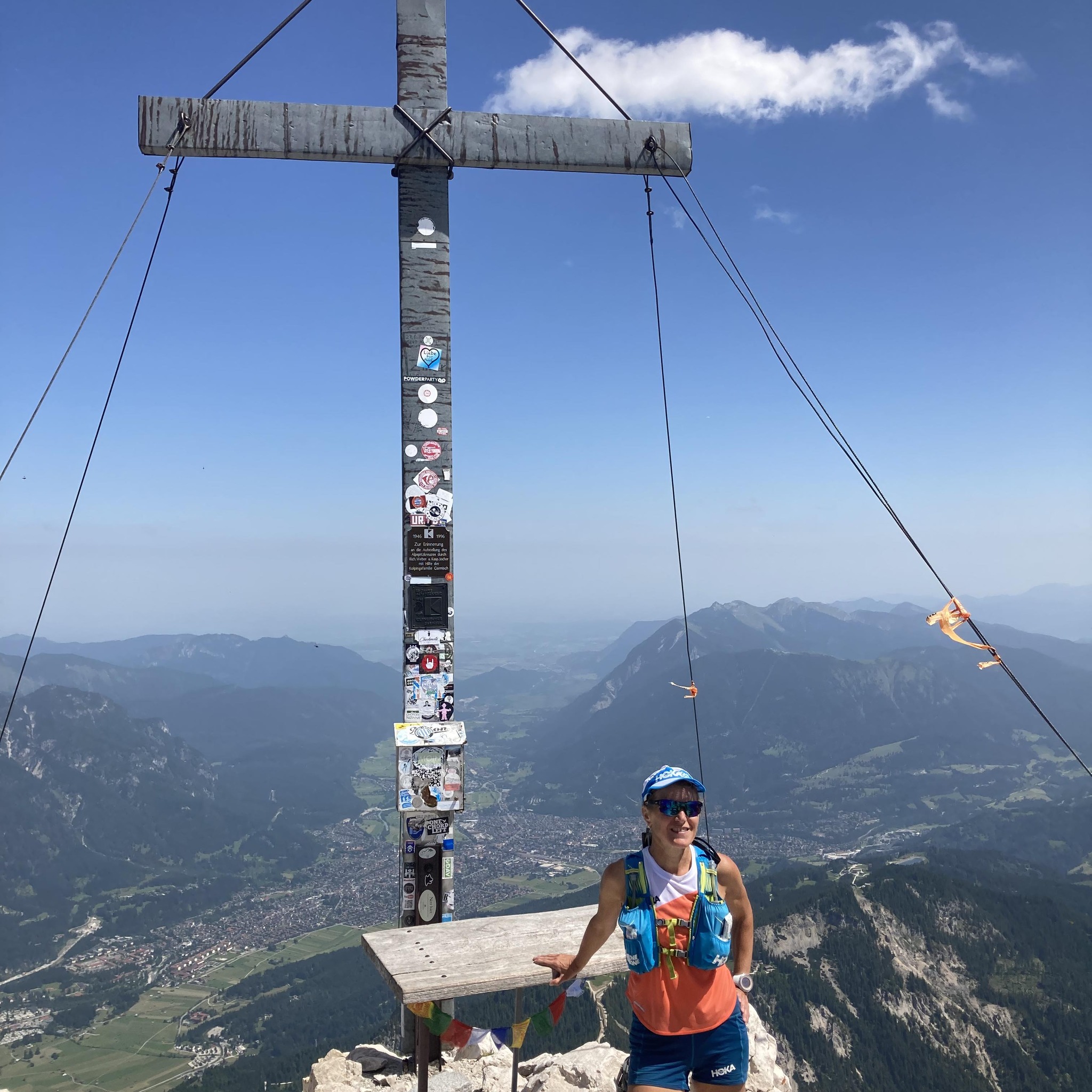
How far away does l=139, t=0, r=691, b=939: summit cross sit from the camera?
873cm

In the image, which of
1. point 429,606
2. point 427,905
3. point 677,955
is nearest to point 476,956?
point 677,955

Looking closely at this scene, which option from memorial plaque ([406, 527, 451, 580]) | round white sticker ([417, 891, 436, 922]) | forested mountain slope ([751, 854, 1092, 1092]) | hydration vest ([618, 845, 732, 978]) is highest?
memorial plaque ([406, 527, 451, 580])

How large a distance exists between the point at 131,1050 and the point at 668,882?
17728cm

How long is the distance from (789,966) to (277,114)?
140305mm

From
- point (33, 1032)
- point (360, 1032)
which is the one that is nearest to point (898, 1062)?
point (360, 1032)

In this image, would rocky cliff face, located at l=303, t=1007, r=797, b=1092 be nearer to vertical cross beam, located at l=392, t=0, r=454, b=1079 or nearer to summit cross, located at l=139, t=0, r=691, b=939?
summit cross, located at l=139, t=0, r=691, b=939

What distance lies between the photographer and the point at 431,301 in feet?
29.2

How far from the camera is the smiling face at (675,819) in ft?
15.8

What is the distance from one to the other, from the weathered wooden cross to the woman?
13.3 feet

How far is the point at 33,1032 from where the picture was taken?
504 ft

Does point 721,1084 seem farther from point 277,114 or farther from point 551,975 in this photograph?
point 277,114

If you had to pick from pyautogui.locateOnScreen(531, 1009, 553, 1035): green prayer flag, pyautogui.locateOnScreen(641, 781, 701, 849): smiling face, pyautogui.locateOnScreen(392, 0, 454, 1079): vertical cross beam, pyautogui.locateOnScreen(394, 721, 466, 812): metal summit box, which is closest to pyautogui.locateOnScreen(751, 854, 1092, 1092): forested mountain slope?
pyautogui.locateOnScreen(394, 721, 466, 812): metal summit box

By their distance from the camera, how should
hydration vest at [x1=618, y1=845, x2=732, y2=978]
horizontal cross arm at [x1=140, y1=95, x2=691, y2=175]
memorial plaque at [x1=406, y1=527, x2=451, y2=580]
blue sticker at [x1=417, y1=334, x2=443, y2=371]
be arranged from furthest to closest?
memorial plaque at [x1=406, y1=527, x2=451, y2=580], blue sticker at [x1=417, y1=334, x2=443, y2=371], horizontal cross arm at [x1=140, y1=95, x2=691, y2=175], hydration vest at [x1=618, y1=845, x2=732, y2=978]

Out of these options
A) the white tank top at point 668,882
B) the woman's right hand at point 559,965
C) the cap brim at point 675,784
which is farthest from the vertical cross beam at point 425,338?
the cap brim at point 675,784
